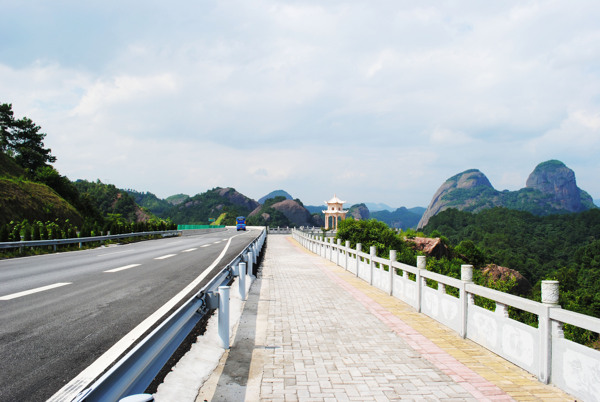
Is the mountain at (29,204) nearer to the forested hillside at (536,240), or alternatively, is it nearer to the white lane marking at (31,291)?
the white lane marking at (31,291)

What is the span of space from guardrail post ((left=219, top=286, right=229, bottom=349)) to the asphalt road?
4.84 feet

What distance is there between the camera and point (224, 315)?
6.00m

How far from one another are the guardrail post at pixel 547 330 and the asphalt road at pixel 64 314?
536 centimetres

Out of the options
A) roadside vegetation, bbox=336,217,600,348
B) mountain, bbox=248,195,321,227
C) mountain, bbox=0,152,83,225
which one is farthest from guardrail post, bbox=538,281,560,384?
mountain, bbox=248,195,321,227

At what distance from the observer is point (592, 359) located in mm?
4305

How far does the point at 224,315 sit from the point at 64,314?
3353 millimetres

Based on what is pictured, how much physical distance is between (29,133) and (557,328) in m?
81.8

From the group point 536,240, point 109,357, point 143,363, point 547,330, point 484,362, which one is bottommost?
point 536,240

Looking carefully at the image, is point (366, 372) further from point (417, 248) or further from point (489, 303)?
point (417, 248)

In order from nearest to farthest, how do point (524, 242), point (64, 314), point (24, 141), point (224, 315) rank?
point (224, 315) < point (64, 314) < point (24, 141) < point (524, 242)

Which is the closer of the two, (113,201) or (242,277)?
(242,277)

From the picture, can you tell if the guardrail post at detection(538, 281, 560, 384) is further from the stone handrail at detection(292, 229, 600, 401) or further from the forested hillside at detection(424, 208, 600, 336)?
the forested hillside at detection(424, 208, 600, 336)

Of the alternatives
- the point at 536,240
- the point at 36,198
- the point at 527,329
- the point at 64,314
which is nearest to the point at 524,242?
the point at 536,240

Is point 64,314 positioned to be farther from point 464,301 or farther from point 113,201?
point 113,201
